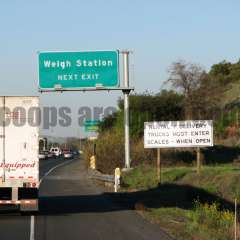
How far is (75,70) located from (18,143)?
1978cm

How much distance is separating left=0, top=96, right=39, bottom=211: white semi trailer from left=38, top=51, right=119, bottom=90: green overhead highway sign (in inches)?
759

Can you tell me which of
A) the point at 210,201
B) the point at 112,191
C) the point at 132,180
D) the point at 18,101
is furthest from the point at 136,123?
the point at 18,101

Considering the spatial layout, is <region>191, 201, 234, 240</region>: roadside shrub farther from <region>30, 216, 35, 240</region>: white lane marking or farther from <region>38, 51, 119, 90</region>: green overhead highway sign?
<region>38, 51, 119, 90</region>: green overhead highway sign

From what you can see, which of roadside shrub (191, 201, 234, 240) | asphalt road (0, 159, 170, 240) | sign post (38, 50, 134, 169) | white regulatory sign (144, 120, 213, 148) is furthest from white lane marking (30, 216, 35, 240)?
sign post (38, 50, 134, 169)

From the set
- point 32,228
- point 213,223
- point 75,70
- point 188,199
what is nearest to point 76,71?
point 75,70

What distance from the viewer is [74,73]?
39844 mm

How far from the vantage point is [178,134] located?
1403 inches

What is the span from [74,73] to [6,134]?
19764mm

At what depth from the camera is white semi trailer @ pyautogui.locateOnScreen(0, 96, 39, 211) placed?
20.2 metres

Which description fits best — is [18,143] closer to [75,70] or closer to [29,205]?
[29,205]

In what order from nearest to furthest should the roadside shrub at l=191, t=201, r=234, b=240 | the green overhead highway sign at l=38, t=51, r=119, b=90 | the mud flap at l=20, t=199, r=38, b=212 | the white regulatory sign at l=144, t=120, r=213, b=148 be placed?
the roadside shrub at l=191, t=201, r=234, b=240 → the mud flap at l=20, t=199, r=38, b=212 → the white regulatory sign at l=144, t=120, r=213, b=148 → the green overhead highway sign at l=38, t=51, r=119, b=90

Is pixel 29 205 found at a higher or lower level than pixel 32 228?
higher

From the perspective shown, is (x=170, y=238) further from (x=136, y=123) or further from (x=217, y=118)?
(x=217, y=118)

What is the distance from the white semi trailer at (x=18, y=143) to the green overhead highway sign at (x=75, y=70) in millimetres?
19284
